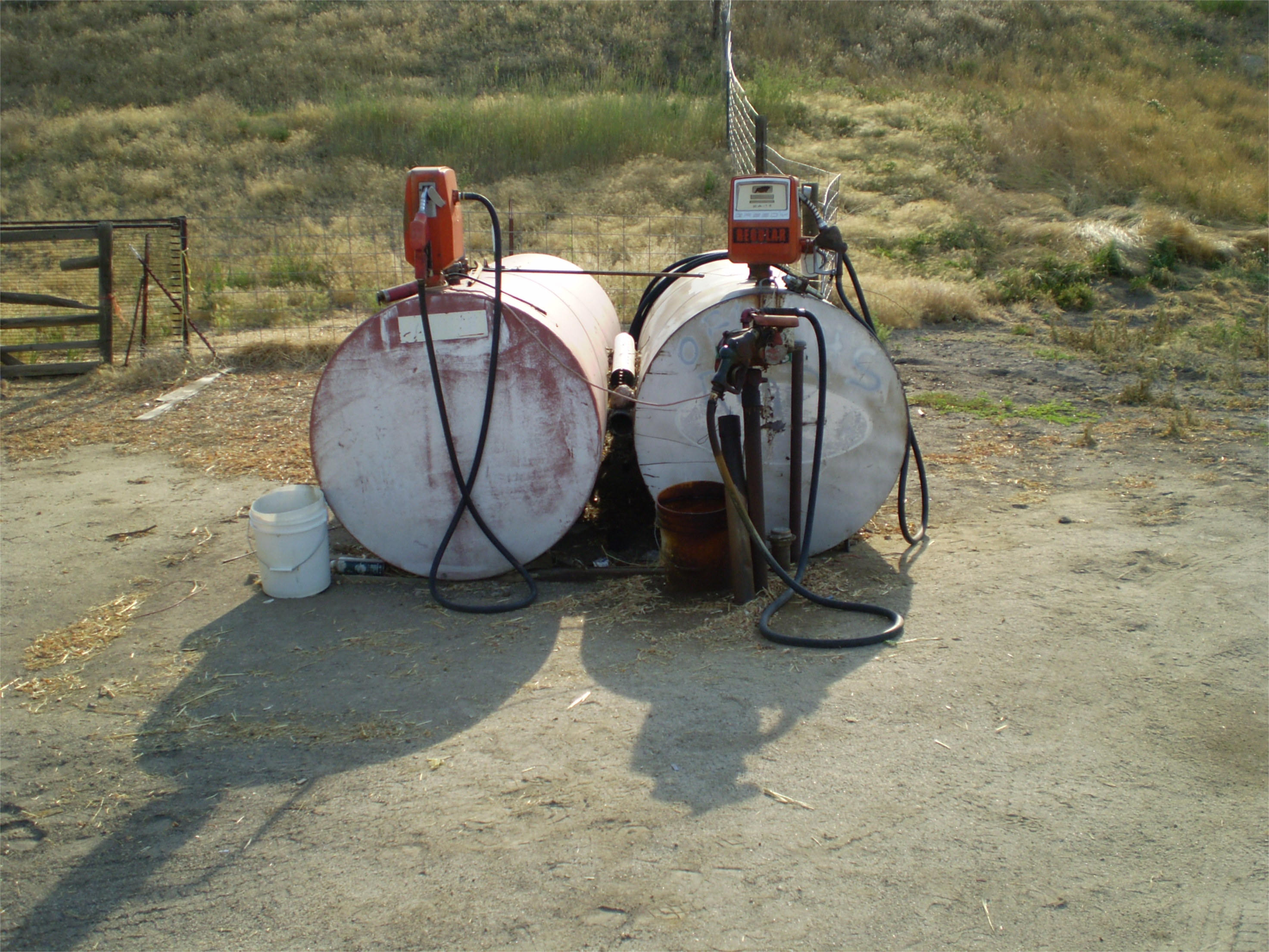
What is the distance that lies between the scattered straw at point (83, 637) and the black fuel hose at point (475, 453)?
5.28 feet

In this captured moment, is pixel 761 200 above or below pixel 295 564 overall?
above

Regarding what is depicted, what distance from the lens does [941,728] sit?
3.80 m

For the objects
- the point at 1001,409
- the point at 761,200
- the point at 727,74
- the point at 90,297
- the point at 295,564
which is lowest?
the point at 295,564

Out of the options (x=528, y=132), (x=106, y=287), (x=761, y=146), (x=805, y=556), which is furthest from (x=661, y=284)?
(x=528, y=132)

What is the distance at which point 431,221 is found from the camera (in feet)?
16.8

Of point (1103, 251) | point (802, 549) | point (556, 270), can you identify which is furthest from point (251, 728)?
point (1103, 251)

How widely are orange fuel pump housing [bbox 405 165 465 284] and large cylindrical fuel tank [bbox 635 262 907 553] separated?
1285mm

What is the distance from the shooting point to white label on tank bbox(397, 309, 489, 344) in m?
5.05

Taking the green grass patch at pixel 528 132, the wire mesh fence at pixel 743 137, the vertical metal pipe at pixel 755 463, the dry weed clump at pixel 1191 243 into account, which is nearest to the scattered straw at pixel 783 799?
the vertical metal pipe at pixel 755 463

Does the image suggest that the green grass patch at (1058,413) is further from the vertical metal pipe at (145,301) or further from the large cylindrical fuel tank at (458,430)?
the vertical metal pipe at (145,301)

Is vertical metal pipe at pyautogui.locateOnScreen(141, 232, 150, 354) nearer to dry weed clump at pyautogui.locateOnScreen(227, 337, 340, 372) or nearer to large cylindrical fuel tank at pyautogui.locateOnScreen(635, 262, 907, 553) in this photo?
dry weed clump at pyautogui.locateOnScreen(227, 337, 340, 372)

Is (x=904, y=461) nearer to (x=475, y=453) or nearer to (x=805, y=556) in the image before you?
(x=805, y=556)

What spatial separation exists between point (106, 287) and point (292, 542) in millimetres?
6877

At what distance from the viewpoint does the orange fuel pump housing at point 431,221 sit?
16.4ft
